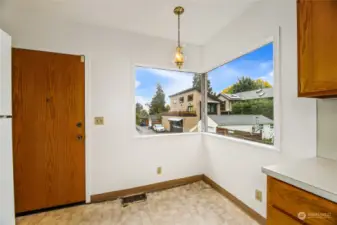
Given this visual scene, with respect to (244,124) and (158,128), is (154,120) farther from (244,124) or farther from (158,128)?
(244,124)

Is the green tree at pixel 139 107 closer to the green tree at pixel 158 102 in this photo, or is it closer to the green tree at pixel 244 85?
the green tree at pixel 158 102

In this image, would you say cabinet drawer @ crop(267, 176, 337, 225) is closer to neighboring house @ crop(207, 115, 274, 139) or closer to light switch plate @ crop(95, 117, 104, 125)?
neighboring house @ crop(207, 115, 274, 139)

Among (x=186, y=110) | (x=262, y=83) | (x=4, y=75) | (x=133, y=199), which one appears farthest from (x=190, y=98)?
(x=4, y=75)

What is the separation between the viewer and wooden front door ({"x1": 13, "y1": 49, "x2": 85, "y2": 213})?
6.75 ft

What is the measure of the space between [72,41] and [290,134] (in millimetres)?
2761

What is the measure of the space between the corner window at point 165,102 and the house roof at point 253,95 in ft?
2.40

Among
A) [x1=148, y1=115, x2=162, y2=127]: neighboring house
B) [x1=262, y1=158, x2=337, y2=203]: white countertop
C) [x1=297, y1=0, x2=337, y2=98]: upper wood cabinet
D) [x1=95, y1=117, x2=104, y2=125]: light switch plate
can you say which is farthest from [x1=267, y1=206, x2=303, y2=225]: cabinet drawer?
[x1=95, y1=117, x2=104, y2=125]: light switch plate

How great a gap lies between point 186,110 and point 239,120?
3.23 feet

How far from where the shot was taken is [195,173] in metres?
3.01

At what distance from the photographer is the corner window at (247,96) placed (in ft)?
6.29

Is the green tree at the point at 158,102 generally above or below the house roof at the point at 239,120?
above

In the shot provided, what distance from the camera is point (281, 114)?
169 centimetres

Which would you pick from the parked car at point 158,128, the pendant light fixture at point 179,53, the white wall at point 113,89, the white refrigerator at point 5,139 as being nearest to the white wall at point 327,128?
the pendant light fixture at point 179,53

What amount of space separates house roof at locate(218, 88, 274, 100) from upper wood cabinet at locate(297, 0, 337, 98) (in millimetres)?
723
